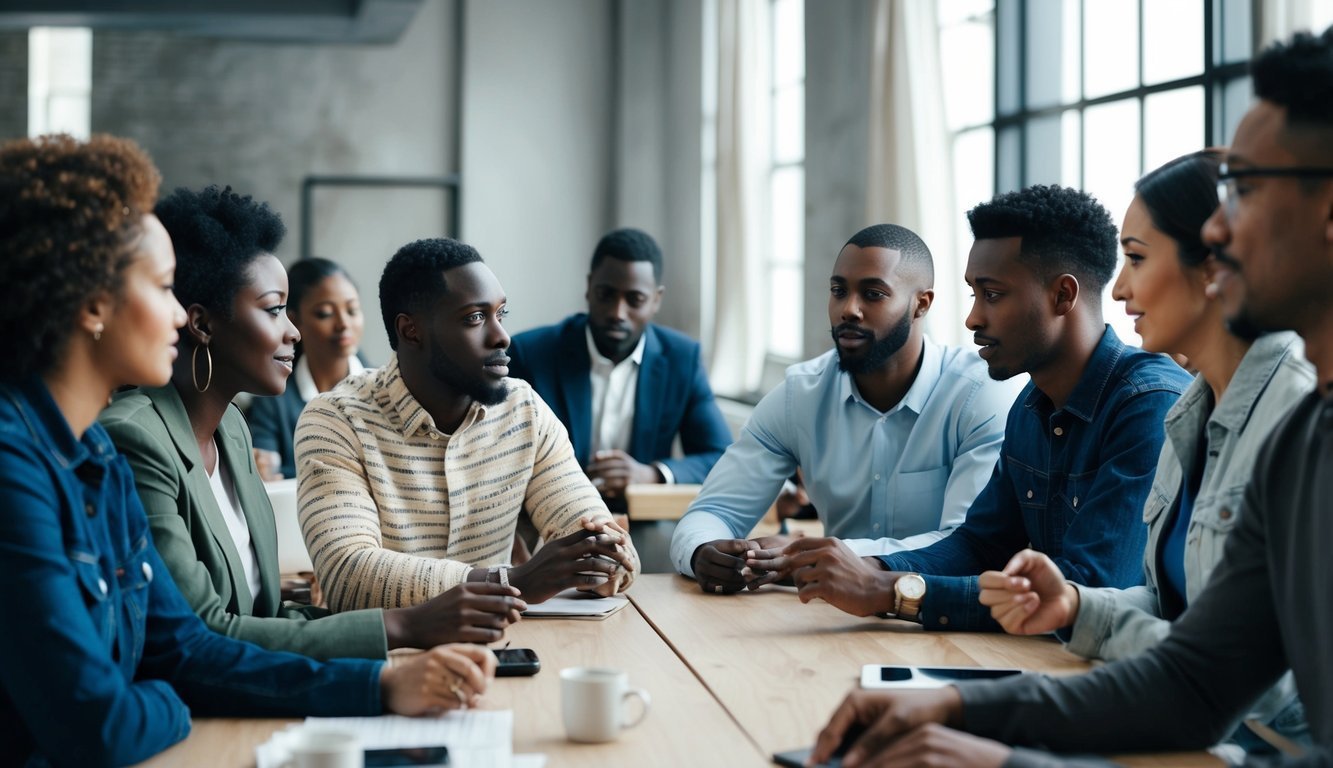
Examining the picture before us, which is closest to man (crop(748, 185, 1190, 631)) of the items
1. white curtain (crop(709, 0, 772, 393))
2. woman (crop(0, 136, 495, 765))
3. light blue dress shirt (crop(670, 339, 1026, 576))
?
light blue dress shirt (crop(670, 339, 1026, 576))

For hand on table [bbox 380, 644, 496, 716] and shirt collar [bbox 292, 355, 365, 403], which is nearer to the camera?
hand on table [bbox 380, 644, 496, 716]

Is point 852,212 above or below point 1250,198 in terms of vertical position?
above

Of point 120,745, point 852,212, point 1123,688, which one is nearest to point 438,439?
point 120,745

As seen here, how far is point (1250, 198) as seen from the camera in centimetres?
152

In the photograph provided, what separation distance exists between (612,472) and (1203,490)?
8.79 ft

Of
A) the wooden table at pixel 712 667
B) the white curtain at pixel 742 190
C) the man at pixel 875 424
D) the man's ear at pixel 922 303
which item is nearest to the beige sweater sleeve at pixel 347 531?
the wooden table at pixel 712 667

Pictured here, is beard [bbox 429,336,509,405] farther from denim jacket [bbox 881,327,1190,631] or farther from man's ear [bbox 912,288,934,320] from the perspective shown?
man's ear [bbox 912,288,934,320]

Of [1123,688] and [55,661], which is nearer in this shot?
[55,661]

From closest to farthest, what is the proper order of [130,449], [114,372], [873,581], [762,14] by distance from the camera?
1. [114,372]
2. [130,449]
3. [873,581]
4. [762,14]

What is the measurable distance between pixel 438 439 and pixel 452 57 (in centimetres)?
665

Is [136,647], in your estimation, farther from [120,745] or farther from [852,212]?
[852,212]

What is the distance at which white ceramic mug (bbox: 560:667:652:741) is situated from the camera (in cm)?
163

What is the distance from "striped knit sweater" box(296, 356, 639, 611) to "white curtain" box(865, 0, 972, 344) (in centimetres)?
215

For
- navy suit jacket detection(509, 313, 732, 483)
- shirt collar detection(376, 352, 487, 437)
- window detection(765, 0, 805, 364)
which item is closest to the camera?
shirt collar detection(376, 352, 487, 437)
